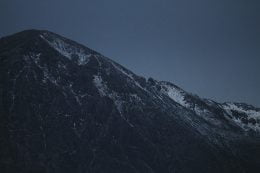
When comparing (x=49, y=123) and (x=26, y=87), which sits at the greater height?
(x=26, y=87)

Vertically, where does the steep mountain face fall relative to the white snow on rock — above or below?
below

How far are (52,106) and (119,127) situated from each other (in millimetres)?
32094

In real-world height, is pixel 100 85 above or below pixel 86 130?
above

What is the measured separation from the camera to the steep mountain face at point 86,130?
148500mm

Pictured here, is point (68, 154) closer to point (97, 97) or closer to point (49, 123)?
point (49, 123)

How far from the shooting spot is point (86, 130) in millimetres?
164750

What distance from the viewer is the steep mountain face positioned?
487ft

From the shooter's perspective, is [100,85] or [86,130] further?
[100,85]

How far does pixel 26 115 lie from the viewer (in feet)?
535

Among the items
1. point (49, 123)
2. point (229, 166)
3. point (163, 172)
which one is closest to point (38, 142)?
point (49, 123)

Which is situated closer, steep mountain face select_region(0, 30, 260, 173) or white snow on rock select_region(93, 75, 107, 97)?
steep mountain face select_region(0, 30, 260, 173)

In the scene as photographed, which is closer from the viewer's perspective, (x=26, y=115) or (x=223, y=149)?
(x=26, y=115)

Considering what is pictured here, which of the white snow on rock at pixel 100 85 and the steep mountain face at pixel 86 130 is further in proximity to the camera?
the white snow on rock at pixel 100 85

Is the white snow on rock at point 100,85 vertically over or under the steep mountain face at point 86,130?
over
